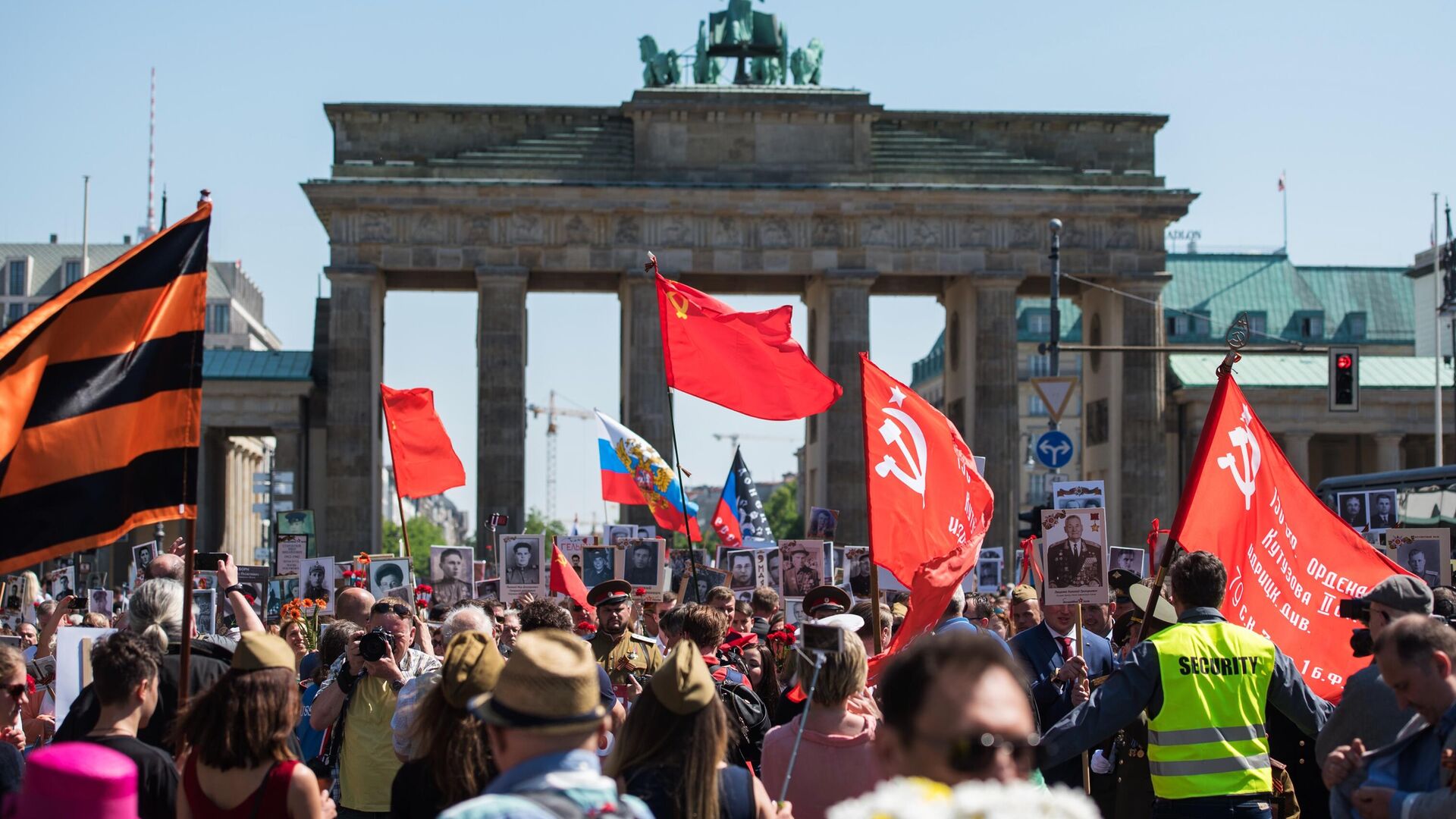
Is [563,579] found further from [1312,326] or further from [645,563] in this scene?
[1312,326]

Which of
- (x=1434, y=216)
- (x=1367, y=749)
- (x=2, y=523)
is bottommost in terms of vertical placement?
(x=1367, y=749)

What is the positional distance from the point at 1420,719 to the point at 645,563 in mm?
17444

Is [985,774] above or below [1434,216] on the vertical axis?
below

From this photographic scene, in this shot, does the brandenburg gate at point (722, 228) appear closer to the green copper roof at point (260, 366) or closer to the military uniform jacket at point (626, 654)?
the green copper roof at point (260, 366)

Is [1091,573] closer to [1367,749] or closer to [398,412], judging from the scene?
[1367,749]

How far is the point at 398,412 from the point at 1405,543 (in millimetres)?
12473

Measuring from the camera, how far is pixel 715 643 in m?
9.62

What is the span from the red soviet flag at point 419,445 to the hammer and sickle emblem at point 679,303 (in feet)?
31.7

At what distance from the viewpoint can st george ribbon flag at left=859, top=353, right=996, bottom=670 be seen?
10.8 meters

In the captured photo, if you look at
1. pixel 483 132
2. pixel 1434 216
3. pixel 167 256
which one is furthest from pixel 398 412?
pixel 1434 216

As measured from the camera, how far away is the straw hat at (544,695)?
4742mm

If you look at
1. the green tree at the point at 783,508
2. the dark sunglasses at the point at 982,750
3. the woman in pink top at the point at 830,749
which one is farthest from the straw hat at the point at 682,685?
the green tree at the point at 783,508

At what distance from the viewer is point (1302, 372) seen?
66.6 metres

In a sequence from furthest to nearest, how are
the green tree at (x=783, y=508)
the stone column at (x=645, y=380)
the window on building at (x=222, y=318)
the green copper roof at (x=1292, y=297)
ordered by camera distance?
1. the green tree at (x=783, y=508)
2. the window on building at (x=222, y=318)
3. the green copper roof at (x=1292, y=297)
4. the stone column at (x=645, y=380)
